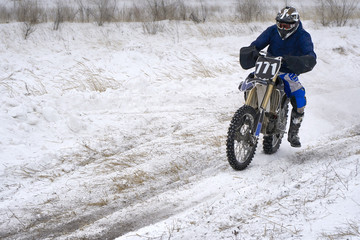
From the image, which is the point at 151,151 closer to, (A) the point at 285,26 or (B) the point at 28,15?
(A) the point at 285,26

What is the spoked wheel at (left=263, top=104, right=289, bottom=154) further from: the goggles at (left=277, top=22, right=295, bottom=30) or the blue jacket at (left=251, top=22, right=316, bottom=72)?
the goggles at (left=277, top=22, right=295, bottom=30)

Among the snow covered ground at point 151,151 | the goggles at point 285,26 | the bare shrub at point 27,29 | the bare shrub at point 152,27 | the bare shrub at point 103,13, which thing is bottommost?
the snow covered ground at point 151,151

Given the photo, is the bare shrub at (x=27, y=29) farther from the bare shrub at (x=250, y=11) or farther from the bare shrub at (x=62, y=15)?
the bare shrub at (x=250, y=11)

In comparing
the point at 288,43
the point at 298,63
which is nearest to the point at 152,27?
the point at 288,43

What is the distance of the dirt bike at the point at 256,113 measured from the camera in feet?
15.8

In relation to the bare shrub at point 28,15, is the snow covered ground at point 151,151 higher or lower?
lower

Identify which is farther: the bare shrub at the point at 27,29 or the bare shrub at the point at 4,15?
the bare shrub at the point at 4,15

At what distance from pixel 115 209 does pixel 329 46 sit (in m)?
12.5

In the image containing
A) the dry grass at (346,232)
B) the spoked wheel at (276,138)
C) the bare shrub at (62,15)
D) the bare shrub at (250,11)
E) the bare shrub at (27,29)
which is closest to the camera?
the dry grass at (346,232)

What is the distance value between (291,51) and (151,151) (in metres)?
2.59

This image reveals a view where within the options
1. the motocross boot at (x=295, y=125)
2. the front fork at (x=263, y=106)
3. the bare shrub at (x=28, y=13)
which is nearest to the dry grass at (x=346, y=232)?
the front fork at (x=263, y=106)

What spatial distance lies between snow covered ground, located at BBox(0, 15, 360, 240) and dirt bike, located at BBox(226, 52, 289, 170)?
0.98 feet

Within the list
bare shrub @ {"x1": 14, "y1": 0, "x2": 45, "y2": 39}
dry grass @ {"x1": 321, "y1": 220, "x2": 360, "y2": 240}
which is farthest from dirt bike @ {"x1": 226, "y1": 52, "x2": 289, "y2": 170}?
bare shrub @ {"x1": 14, "y1": 0, "x2": 45, "y2": 39}

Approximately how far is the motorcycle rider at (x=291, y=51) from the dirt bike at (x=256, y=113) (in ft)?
0.57
